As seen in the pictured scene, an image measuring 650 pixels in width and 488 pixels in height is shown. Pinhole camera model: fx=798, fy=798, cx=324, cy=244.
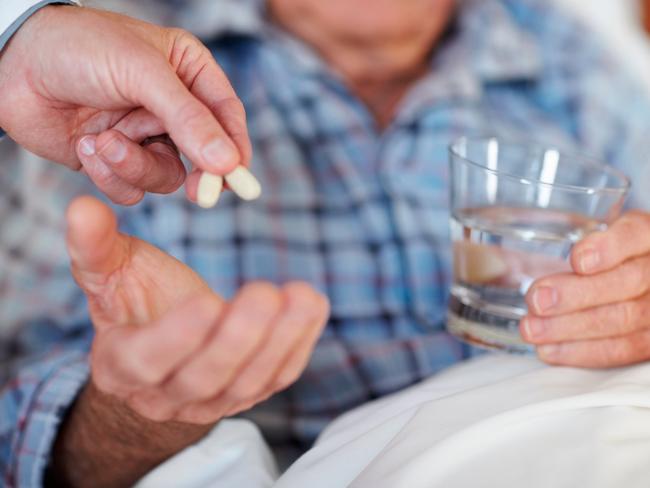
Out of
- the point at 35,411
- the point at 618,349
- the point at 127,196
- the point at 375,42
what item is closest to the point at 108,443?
the point at 35,411

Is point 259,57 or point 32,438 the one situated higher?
point 259,57

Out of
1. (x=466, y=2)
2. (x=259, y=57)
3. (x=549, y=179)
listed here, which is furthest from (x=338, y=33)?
(x=549, y=179)

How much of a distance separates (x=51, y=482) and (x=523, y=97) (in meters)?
0.84

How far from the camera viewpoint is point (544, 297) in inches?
24.9

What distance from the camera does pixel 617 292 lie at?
2.13 ft

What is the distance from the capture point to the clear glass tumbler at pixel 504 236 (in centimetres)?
71

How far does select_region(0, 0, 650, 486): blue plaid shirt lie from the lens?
2.96ft

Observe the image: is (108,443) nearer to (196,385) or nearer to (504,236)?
(196,385)

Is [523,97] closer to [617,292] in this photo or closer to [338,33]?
[338,33]

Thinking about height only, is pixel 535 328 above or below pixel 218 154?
below

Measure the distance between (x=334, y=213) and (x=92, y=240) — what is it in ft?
1.89

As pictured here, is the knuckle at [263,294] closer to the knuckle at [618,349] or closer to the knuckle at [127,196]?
the knuckle at [127,196]

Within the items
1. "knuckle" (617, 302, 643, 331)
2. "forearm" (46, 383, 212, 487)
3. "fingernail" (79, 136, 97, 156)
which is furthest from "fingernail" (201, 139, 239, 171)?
"knuckle" (617, 302, 643, 331)

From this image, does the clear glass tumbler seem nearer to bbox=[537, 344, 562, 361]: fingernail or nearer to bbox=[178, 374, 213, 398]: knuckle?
bbox=[537, 344, 562, 361]: fingernail
